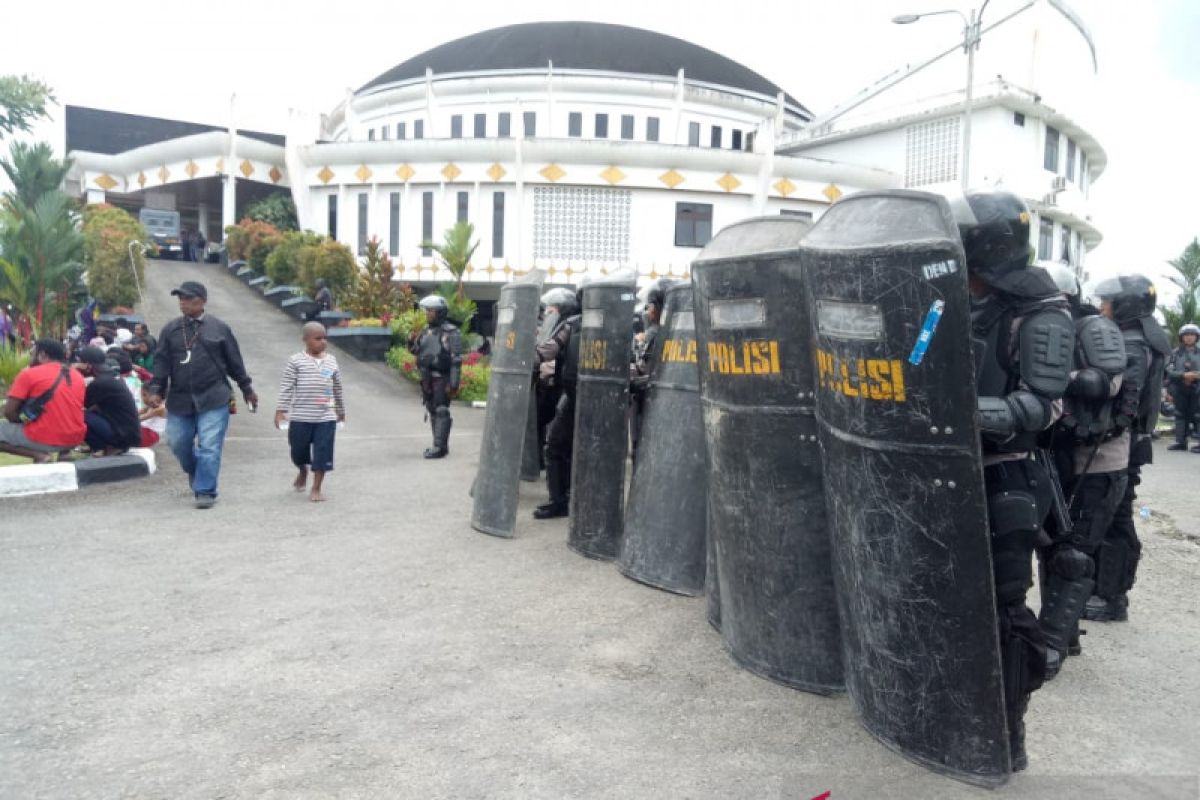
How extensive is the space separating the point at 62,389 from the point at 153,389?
4.72 ft

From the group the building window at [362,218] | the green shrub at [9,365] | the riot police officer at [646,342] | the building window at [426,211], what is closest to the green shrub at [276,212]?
the building window at [362,218]

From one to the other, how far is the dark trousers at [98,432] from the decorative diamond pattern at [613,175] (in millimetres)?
25436

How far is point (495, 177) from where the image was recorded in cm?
3278

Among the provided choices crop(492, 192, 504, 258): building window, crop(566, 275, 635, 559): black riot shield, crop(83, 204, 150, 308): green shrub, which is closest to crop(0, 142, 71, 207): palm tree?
crop(83, 204, 150, 308): green shrub

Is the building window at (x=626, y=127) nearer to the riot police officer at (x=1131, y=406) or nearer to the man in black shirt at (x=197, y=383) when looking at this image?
the man in black shirt at (x=197, y=383)

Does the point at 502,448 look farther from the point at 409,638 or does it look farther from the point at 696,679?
the point at 696,679

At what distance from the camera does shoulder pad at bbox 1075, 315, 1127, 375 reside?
436 centimetres

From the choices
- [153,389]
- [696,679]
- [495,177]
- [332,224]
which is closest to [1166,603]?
[696,679]

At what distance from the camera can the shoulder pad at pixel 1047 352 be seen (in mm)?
3230

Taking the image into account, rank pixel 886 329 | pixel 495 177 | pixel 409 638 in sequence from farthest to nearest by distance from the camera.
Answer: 1. pixel 495 177
2. pixel 409 638
3. pixel 886 329

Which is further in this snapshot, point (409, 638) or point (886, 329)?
point (409, 638)

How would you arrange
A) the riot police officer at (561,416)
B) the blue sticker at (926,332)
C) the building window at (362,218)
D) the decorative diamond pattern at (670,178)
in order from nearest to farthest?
the blue sticker at (926,332)
the riot police officer at (561,416)
the decorative diamond pattern at (670,178)
the building window at (362,218)

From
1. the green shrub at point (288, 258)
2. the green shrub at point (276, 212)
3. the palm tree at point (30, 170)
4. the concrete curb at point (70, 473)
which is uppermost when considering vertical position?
the green shrub at point (276, 212)

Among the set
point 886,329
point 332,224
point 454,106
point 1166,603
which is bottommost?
point 1166,603
